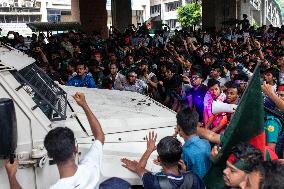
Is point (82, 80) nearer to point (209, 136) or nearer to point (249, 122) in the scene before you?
point (209, 136)

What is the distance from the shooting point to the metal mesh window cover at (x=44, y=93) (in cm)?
346

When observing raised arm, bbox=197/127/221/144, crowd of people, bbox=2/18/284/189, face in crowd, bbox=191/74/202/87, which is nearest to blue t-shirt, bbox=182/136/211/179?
crowd of people, bbox=2/18/284/189

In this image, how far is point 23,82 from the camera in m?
3.46

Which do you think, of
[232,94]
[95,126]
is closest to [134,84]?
[232,94]

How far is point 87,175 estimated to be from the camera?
8.50ft

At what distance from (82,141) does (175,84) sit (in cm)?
367

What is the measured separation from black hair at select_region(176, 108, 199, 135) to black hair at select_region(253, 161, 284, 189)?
1010 mm

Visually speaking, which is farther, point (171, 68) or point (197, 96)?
point (171, 68)

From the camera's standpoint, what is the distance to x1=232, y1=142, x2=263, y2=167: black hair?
8.36ft

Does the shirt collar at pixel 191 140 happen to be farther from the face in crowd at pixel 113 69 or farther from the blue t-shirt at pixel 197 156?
the face in crowd at pixel 113 69

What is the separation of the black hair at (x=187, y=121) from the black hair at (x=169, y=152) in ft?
1.24

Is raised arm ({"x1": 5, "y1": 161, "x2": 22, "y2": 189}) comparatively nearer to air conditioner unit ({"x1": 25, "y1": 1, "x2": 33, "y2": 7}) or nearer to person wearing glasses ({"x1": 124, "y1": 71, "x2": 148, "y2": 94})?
person wearing glasses ({"x1": 124, "y1": 71, "x2": 148, "y2": 94})

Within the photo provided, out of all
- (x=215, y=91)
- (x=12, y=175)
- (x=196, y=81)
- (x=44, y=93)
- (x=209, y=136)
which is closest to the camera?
(x=12, y=175)

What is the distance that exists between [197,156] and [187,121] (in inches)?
10.7
